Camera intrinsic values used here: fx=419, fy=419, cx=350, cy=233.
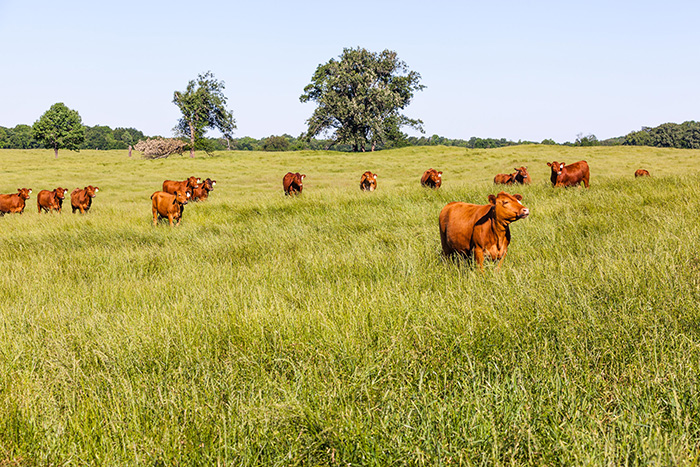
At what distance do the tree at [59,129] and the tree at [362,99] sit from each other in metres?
45.4

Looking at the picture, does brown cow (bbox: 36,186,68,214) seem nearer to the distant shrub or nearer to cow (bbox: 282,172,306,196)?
cow (bbox: 282,172,306,196)

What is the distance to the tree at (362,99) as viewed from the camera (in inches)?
2341

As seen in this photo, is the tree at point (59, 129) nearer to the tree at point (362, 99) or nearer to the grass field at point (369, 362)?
the tree at point (362, 99)

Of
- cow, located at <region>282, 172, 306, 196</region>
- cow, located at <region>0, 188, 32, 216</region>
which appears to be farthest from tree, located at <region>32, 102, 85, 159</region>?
cow, located at <region>282, 172, 306, 196</region>

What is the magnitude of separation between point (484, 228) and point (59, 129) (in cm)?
8741

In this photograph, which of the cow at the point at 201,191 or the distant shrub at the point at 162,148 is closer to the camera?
the cow at the point at 201,191

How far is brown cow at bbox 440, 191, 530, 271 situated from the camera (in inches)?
182

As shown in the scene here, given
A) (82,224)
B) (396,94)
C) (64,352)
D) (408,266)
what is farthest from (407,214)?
(396,94)

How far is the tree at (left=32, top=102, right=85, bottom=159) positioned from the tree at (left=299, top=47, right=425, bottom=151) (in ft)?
149

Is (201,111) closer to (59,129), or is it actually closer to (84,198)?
(59,129)

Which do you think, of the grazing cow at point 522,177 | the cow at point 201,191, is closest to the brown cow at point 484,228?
the grazing cow at point 522,177

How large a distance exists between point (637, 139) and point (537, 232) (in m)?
139

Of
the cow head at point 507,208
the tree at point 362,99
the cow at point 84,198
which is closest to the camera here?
the cow head at point 507,208

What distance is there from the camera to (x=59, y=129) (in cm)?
7275
